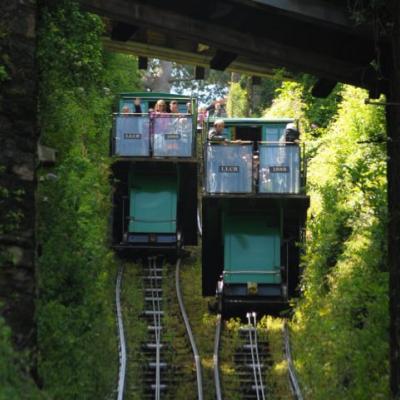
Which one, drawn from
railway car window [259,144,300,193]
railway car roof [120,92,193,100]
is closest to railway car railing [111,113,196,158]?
railway car roof [120,92,193,100]

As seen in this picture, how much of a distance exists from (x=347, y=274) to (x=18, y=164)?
7.56m

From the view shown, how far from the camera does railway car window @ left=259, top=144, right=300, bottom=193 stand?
19234 mm

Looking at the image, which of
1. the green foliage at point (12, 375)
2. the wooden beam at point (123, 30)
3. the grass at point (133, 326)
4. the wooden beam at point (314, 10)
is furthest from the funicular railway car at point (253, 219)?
the green foliage at point (12, 375)

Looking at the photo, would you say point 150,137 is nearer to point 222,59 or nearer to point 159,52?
point 159,52

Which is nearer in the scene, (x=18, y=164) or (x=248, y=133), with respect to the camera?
Result: (x=18, y=164)

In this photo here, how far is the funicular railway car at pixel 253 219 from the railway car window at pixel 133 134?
12.5 feet

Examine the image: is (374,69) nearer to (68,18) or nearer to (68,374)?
(68,18)

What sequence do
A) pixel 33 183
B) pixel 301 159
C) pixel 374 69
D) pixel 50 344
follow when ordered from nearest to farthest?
pixel 33 183
pixel 50 344
pixel 374 69
pixel 301 159

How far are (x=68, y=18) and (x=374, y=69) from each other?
12.9ft

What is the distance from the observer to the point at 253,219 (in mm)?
20391

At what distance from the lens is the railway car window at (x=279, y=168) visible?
19234 millimetres

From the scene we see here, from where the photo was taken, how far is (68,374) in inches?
484

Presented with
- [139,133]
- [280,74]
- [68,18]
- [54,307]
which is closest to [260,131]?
[280,74]

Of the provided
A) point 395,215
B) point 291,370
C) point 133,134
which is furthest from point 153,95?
point 395,215
